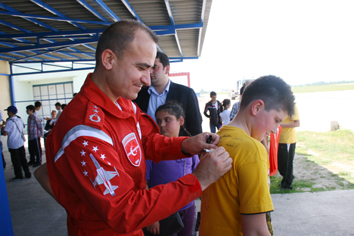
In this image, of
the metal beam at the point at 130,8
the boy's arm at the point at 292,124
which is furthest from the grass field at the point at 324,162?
the metal beam at the point at 130,8

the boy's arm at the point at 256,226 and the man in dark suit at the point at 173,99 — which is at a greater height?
the man in dark suit at the point at 173,99

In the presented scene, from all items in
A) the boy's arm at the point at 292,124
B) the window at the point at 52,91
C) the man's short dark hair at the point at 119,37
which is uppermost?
the window at the point at 52,91

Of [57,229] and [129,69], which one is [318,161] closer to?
[57,229]

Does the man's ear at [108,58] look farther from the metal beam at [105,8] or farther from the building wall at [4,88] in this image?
the building wall at [4,88]

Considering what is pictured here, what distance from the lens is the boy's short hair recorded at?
→ 4.86 ft

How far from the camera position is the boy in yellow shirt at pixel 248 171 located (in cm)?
121

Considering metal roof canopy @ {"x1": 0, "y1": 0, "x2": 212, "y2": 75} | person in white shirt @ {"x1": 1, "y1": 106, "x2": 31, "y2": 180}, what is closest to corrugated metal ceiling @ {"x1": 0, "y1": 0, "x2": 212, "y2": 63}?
metal roof canopy @ {"x1": 0, "y1": 0, "x2": 212, "y2": 75}

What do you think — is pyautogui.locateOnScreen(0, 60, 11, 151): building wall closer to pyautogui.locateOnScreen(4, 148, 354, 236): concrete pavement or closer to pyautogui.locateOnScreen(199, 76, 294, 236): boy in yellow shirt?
pyautogui.locateOnScreen(4, 148, 354, 236): concrete pavement

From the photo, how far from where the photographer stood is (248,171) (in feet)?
4.06

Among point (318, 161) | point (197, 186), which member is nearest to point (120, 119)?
point (197, 186)

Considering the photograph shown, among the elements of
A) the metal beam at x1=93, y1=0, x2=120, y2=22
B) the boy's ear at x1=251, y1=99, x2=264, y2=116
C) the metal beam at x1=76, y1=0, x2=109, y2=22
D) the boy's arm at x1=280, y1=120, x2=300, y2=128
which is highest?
the metal beam at x1=76, y1=0, x2=109, y2=22

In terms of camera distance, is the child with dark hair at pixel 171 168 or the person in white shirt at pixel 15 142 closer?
the child with dark hair at pixel 171 168

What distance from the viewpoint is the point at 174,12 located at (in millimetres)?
6258

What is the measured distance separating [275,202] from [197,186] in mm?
3817
